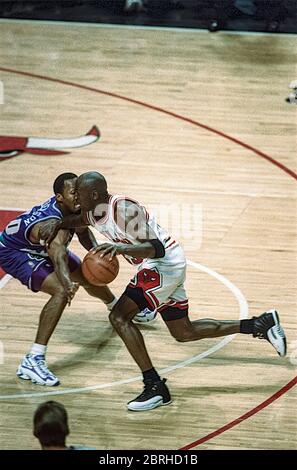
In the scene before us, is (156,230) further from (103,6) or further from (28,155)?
(103,6)

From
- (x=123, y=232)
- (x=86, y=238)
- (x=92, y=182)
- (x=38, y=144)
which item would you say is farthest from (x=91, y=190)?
(x=38, y=144)

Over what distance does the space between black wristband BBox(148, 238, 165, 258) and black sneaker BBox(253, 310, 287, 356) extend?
116 centimetres

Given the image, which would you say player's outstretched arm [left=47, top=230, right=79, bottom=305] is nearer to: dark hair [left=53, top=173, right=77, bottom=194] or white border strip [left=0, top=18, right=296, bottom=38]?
dark hair [left=53, top=173, right=77, bottom=194]

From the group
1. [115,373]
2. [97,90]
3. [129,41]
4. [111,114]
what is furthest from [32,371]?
[129,41]

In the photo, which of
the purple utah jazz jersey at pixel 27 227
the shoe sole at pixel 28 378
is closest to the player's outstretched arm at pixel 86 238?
the purple utah jazz jersey at pixel 27 227

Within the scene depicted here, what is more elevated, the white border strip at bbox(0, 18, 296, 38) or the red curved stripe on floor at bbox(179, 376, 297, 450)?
the red curved stripe on floor at bbox(179, 376, 297, 450)

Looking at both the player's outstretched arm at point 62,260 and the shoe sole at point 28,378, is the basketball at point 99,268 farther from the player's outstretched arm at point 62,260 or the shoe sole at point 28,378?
the shoe sole at point 28,378

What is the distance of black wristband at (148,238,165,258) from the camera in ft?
26.3

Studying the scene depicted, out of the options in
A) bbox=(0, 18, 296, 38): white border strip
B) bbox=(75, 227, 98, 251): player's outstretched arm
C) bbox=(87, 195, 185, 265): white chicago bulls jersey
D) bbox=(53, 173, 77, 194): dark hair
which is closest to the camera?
bbox=(87, 195, 185, 265): white chicago bulls jersey

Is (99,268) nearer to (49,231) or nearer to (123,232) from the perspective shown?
(123,232)

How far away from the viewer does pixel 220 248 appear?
36.9 feet

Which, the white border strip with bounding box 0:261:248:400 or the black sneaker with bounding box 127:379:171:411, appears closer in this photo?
the black sneaker with bounding box 127:379:171:411

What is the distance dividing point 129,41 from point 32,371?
35.7 feet

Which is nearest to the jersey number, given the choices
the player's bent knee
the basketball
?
the basketball
